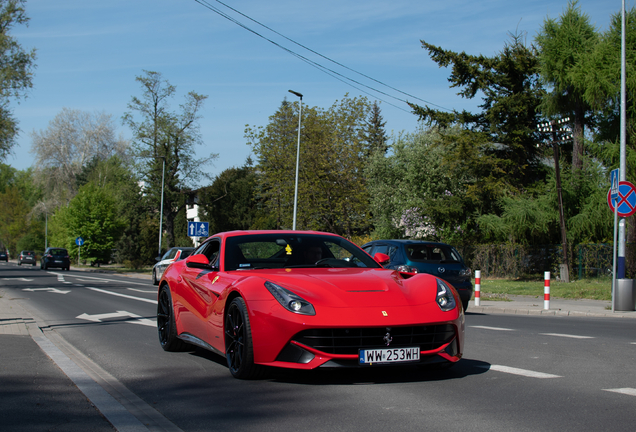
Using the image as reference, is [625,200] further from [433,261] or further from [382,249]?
[382,249]

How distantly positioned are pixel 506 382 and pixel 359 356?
1512 millimetres

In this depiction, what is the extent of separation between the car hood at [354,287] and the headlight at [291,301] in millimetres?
52

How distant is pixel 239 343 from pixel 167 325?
2494 millimetres

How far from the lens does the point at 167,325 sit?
25.9 feet

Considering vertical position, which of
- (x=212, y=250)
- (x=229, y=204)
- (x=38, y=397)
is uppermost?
(x=229, y=204)

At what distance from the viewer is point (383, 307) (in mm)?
5320

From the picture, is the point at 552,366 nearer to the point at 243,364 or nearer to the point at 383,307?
the point at 383,307

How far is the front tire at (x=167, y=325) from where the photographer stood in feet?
25.3

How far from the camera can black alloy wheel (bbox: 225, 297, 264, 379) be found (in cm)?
550

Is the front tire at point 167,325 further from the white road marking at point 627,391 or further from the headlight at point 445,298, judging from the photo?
the white road marking at point 627,391

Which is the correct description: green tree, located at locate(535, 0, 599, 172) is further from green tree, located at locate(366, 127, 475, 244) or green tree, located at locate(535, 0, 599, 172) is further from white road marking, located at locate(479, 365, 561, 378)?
white road marking, located at locate(479, 365, 561, 378)

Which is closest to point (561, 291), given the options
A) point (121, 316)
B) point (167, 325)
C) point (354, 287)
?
point (121, 316)

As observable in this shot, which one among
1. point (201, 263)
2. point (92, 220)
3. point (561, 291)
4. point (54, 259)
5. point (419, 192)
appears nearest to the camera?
point (201, 263)

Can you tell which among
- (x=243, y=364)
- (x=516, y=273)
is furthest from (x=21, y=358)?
(x=516, y=273)
